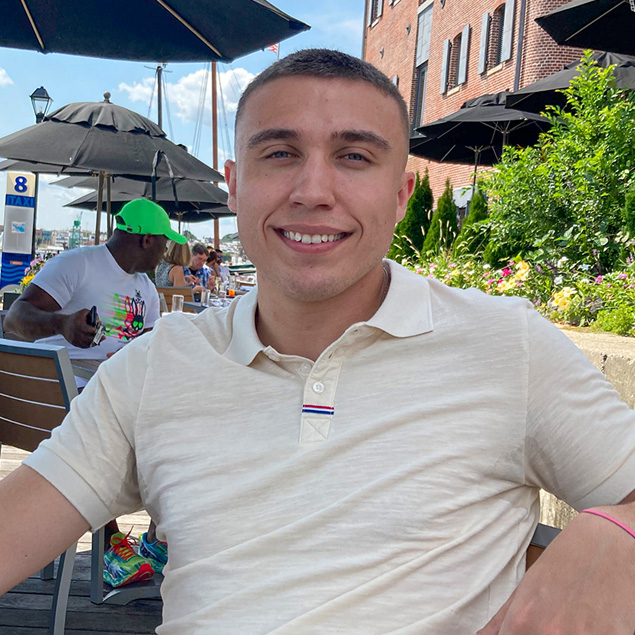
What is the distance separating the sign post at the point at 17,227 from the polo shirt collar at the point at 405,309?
Result: 1215 centimetres

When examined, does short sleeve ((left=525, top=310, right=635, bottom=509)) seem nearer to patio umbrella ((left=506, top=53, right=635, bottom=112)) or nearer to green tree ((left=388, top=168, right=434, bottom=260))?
patio umbrella ((left=506, top=53, right=635, bottom=112))

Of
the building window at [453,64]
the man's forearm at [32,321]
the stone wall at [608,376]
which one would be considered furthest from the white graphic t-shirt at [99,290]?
the building window at [453,64]

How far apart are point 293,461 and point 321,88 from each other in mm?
726

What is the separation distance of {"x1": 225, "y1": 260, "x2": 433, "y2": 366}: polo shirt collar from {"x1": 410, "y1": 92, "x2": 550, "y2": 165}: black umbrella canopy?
908 cm

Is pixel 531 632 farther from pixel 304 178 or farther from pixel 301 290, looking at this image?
pixel 304 178

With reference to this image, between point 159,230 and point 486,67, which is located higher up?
point 486,67

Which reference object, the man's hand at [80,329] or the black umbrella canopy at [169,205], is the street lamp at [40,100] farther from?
the man's hand at [80,329]

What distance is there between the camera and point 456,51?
2133cm

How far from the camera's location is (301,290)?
1493mm

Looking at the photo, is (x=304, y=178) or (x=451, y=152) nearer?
(x=304, y=178)

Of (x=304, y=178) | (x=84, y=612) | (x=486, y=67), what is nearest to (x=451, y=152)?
(x=486, y=67)

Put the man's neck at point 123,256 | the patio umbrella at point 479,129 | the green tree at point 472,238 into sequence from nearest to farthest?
A: the man's neck at point 123,256 < the green tree at point 472,238 < the patio umbrella at point 479,129

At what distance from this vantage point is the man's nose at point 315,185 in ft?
4.86

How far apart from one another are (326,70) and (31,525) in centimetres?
102
